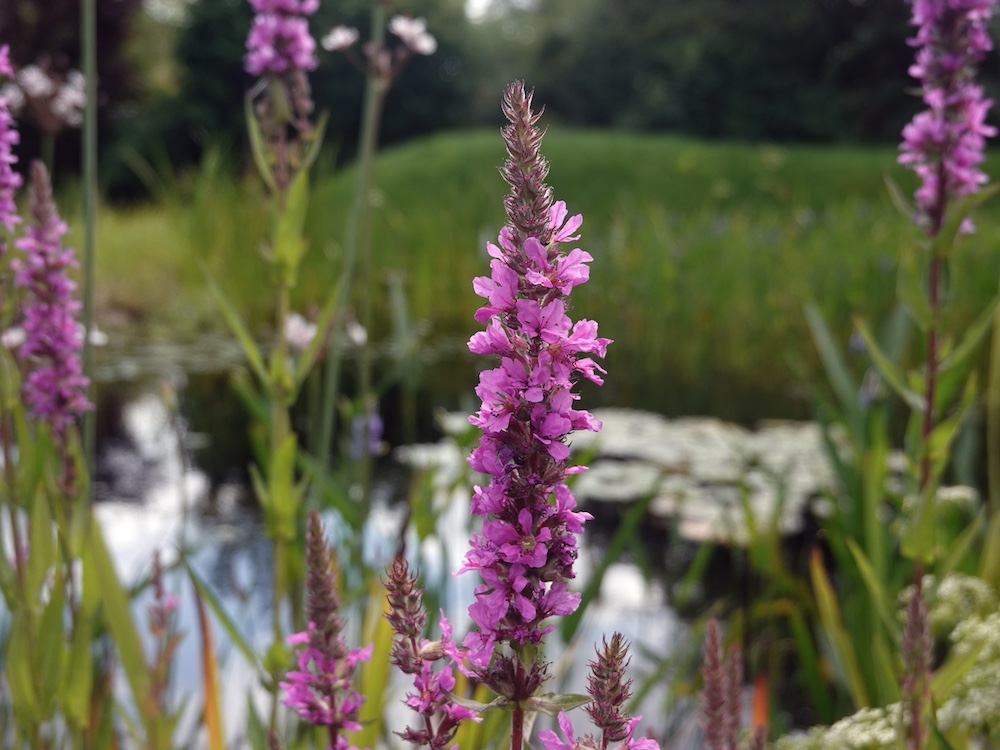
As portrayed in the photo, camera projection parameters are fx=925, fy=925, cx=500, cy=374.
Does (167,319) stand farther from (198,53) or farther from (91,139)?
(198,53)

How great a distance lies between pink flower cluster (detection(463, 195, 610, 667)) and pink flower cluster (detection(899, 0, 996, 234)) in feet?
4.90

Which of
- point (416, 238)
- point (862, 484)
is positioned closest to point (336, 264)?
point (416, 238)

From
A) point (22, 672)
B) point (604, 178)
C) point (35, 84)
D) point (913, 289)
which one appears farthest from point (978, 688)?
point (604, 178)

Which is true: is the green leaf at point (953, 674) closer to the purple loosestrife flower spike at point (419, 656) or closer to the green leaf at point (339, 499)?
the purple loosestrife flower spike at point (419, 656)

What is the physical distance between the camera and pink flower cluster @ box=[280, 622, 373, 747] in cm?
96

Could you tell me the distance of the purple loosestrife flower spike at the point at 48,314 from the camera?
1597 mm

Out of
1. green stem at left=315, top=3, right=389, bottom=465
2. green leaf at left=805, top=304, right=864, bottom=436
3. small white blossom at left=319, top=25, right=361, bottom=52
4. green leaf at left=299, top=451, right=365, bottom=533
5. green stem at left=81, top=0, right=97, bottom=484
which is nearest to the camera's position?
green stem at left=81, top=0, right=97, bottom=484

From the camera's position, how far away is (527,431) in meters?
0.75

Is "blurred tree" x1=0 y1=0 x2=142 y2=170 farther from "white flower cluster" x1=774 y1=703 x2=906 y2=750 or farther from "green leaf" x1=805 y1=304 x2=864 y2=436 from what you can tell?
"white flower cluster" x1=774 y1=703 x2=906 y2=750

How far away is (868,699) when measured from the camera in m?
2.64

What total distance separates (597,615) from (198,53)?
28017 millimetres

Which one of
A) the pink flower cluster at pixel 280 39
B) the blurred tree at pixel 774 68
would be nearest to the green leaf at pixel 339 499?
A: the pink flower cluster at pixel 280 39

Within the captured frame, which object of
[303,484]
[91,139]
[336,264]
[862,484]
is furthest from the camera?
[336,264]

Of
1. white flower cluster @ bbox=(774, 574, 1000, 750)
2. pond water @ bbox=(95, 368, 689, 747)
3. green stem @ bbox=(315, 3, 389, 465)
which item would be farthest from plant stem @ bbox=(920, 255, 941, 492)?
green stem @ bbox=(315, 3, 389, 465)
